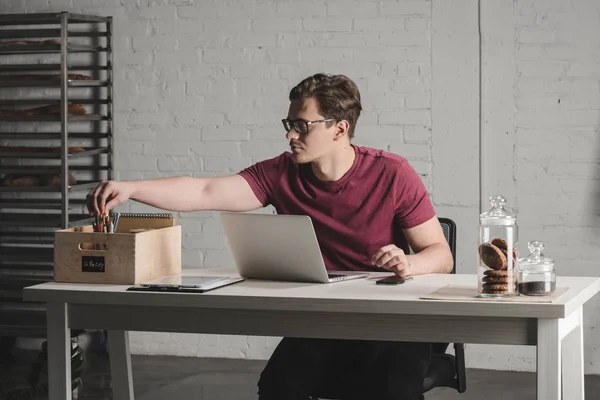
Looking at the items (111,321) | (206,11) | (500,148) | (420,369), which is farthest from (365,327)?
(206,11)

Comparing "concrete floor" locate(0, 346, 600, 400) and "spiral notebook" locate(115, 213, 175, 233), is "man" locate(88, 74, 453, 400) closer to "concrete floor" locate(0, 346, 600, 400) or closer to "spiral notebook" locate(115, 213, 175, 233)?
"spiral notebook" locate(115, 213, 175, 233)

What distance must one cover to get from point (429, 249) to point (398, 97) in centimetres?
206

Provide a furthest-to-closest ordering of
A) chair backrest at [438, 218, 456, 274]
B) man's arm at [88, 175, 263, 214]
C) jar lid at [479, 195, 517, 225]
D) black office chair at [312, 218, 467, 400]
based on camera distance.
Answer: chair backrest at [438, 218, 456, 274] < man's arm at [88, 175, 263, 214] < black office chair at [312, 218, 467, 400] < jar lid at [479, 195, 517, 225]

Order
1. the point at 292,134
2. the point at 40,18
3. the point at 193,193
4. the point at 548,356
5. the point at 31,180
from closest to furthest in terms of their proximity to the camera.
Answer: the point at 548,356
the point at 292,134
the point at 193,193
the point at 40,18
the point at 31,180

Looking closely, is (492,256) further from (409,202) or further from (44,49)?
(44,49)

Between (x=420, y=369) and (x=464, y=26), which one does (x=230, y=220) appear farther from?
(x=464, y=26)

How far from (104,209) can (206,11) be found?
8.33 ft

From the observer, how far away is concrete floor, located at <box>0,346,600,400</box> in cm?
461

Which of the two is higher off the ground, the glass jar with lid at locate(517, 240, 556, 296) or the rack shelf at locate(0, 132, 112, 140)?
the rack shelf at locate(0, 132, 112, 140)

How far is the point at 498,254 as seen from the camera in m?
2.49

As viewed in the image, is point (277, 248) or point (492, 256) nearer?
point (492, 256)

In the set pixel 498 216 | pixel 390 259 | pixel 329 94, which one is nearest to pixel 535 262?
pixel 498 216

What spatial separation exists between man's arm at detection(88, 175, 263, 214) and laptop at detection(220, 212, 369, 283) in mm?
443

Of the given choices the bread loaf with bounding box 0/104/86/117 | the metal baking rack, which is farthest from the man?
the bread loaf with bounding box 0/104/86/117
